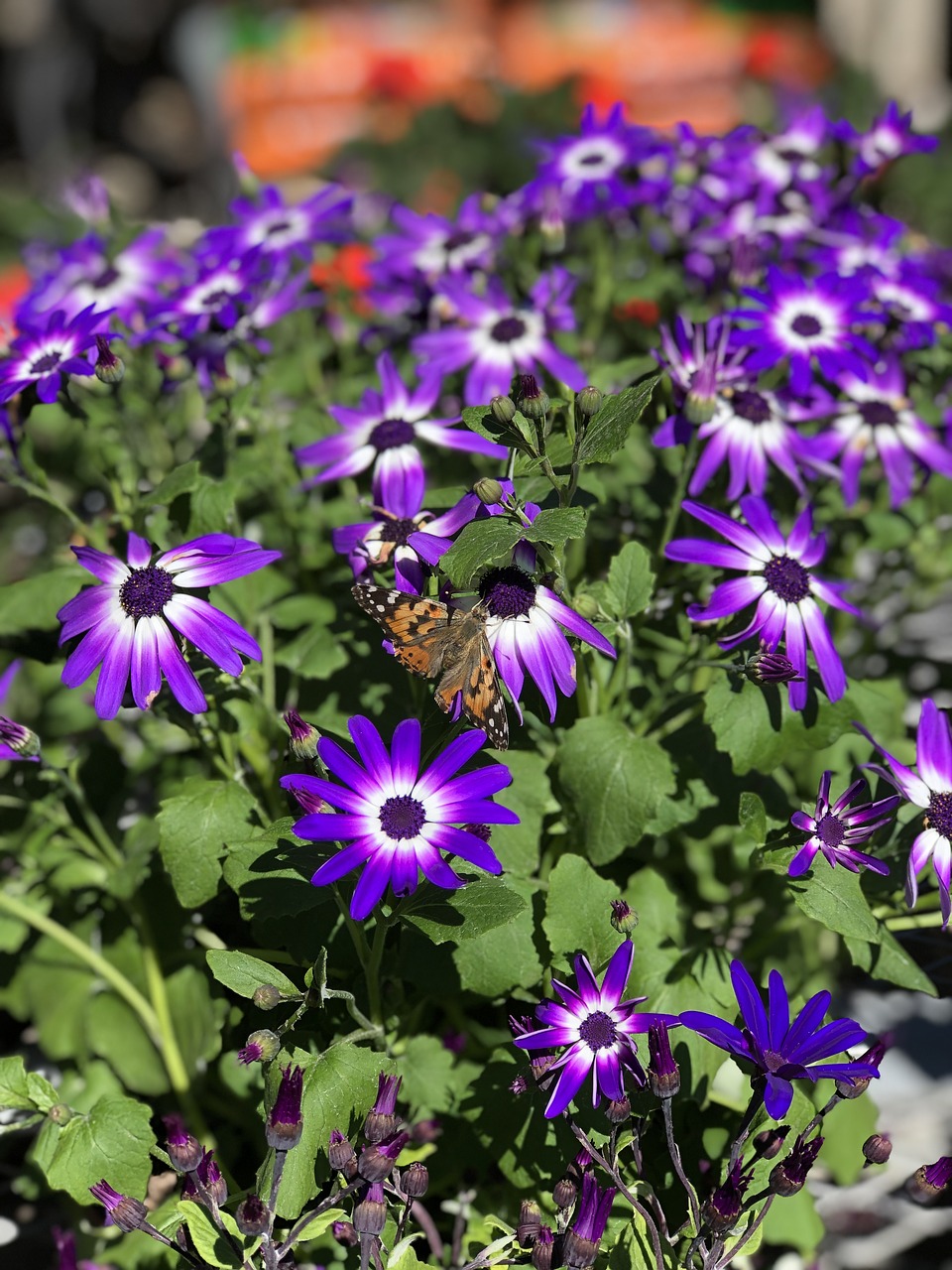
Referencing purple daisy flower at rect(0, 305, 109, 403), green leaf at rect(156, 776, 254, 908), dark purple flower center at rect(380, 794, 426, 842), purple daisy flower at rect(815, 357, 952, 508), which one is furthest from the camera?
purple daisy flower at rect(815, 357, 952, 508)

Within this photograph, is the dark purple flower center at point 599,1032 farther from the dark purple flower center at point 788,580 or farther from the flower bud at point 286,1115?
the dark purple flower center at point 788,580

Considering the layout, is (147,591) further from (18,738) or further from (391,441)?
(391,441)

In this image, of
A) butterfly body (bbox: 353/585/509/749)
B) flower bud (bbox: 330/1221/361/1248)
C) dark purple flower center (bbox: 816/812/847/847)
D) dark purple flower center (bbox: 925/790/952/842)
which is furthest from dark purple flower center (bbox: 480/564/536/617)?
flower bud (bbox: 330/1221/361/1248)

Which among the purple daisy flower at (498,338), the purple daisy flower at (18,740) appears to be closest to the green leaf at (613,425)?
the purple daisy flower at (498,338)

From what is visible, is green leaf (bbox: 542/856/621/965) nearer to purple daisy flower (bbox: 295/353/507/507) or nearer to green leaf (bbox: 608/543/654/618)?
green leaf (bbox: 608/543/654/618)

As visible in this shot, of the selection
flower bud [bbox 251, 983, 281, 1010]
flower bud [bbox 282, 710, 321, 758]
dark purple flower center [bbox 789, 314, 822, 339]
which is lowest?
flower bud [bbox 251, 983, 281, 1010]

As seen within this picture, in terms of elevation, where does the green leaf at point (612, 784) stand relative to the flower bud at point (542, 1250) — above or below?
above
